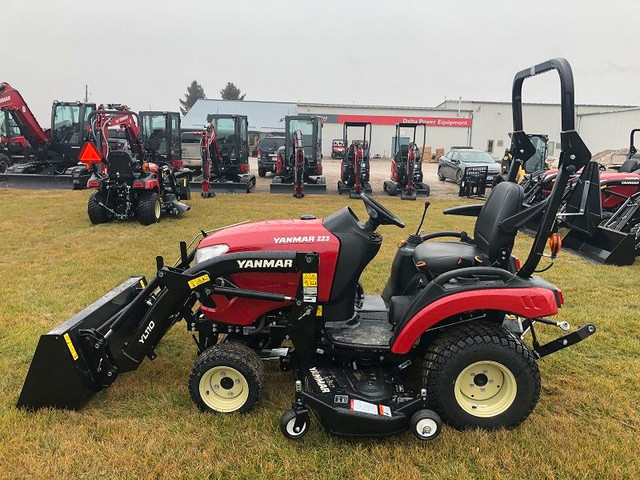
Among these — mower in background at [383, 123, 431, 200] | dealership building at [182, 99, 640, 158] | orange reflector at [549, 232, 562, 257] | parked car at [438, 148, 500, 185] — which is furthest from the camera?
dealership building at [182, 99, 640, 158]

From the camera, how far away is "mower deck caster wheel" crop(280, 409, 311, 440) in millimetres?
2596

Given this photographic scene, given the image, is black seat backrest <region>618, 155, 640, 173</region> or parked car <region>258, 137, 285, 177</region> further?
parked car <region>258, 137, 285, 177</region>

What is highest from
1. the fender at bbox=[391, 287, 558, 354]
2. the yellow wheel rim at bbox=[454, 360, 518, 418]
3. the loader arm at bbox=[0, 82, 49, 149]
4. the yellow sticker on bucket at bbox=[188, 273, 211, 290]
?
the loader arm at bbox=[0, 82, 49, 149]

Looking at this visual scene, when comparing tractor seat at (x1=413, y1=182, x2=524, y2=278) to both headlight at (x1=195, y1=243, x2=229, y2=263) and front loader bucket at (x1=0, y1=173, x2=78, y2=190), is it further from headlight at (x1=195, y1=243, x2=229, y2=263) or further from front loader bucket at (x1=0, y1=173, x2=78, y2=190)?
front loader bucket at (x1=0, y1=173, x2=78, y2=190)

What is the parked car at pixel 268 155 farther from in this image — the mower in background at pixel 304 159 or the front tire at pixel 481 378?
the front tire at pixel 481 378

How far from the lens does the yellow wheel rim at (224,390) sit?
2871 millimetres

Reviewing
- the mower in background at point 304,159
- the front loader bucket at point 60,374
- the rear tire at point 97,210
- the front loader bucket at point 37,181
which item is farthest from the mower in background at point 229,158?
the front loader bucket at point 60,374

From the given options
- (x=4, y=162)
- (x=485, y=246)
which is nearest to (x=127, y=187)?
(x=485, y=246)

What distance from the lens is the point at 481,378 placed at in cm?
277

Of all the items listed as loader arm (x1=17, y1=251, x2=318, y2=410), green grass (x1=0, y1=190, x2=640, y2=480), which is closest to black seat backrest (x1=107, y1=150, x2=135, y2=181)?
green grass (x1=0, y1=190, x2=640, y2=480)

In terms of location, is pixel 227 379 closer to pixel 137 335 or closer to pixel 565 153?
pixel 137 335

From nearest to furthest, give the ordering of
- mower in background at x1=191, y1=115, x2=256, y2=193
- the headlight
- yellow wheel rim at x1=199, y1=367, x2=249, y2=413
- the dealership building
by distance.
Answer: yellow wheel rim at x1=199, y1=367, x2=249, y2=413 < the headlight < mower in background at x1=191, y1=115, x2=256, y2=193 < the dealership building

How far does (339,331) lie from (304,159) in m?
13.1

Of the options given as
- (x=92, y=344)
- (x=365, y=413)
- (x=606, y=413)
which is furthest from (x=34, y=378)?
(x=606, y=413)
